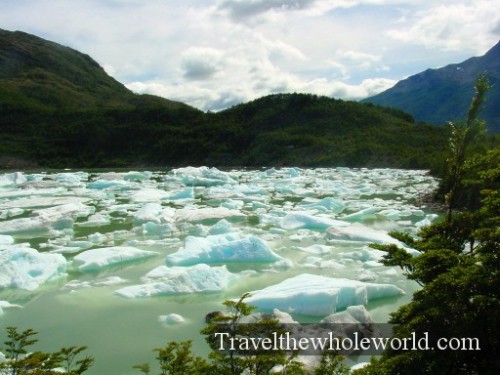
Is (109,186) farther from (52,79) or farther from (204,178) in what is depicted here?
(52,79)

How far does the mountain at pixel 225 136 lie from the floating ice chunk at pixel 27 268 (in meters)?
25.6

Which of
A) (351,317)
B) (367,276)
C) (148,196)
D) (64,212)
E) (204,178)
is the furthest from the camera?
(204,178)

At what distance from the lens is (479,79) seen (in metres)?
4.89

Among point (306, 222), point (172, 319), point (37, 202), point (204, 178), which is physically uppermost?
point (204, 178)

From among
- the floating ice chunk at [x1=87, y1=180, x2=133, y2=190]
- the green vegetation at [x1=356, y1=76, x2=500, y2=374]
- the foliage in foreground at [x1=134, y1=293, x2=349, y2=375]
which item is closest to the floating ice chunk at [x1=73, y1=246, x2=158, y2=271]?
the foliage in foreground at [x1=134, y1=293, x2=349, y2=375]

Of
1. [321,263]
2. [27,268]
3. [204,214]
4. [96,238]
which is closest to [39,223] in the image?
[96,238]

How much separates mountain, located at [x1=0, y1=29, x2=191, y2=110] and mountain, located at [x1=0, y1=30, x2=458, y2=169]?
6324mm

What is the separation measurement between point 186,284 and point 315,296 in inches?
69.3

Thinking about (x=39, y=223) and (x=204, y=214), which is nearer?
(x=39, y=223)

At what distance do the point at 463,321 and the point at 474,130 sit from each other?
304 cm

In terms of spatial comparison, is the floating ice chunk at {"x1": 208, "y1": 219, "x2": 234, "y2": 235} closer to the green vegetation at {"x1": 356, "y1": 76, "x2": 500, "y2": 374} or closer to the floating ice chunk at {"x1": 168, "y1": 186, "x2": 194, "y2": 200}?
the green vegetation at {"x1": 356, "y1": 76, "x2": 500, "y2": 374}

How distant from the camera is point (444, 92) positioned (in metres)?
118

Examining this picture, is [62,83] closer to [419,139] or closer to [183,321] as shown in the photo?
[419,139]

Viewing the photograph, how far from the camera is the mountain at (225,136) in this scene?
118 feet
